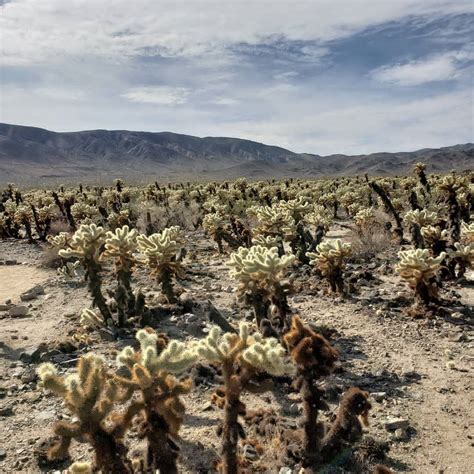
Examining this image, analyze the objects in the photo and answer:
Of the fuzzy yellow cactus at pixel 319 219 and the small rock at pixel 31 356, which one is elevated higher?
the fuzzy yellow cactus at pixel 319 219

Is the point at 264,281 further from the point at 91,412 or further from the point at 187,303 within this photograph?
the point at 91,412

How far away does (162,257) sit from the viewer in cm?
926

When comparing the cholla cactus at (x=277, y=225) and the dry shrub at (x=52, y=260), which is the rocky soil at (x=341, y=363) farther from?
the dry shrub at (x=52, y=260)

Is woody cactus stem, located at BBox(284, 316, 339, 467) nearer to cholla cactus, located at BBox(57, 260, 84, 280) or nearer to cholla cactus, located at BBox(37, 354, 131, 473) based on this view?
cholla cactus, located at BBox(37, 354, 131, 473)

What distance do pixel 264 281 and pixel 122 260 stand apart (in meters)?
2.91

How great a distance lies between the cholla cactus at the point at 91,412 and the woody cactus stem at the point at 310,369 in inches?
63.4

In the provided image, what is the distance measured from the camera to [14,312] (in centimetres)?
1016

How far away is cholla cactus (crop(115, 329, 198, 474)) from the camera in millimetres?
4062

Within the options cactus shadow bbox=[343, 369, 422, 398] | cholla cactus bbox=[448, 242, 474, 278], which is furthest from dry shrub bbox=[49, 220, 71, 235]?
cactus shadow bbox=[343, 369, 422, 398]

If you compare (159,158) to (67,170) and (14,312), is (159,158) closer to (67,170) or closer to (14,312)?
(67,170)

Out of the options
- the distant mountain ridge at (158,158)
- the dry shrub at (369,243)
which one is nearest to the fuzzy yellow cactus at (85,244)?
the dry shrub at (369,243)

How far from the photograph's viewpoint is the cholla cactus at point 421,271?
8.61 meters

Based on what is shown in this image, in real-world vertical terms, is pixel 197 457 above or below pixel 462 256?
below

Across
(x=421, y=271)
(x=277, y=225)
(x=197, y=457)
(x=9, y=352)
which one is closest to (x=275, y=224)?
(x=277, y=225)
